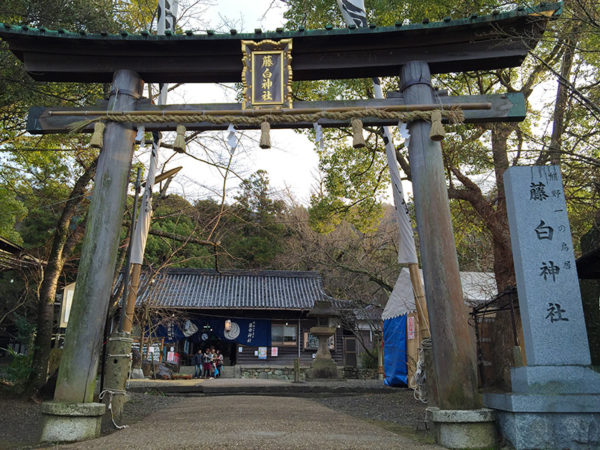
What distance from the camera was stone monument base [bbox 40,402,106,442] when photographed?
520cm

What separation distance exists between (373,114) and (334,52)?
1.13 m

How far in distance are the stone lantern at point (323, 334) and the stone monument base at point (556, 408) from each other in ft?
41.9

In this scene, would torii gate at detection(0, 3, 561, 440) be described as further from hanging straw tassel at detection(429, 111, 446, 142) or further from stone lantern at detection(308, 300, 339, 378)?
stone lantern at detection(308, 300, 339, 378)

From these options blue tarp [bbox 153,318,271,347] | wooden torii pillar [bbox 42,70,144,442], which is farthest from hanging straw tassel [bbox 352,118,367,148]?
blue tarp [bbox 153,318,271,347]

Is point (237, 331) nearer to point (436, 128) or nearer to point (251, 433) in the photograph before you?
point (251, 433)

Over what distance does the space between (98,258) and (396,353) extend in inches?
392

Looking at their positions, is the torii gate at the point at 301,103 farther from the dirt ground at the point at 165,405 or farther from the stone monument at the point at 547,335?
the dirt ground at the point at 165,405

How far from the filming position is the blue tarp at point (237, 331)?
22.9 metres

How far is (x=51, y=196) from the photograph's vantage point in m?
12.5

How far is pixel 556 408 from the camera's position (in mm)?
4469

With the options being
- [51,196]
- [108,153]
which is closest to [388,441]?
[108,153]

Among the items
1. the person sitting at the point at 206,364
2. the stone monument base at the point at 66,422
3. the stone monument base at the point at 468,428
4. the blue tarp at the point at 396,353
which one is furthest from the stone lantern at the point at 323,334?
the stone monument base at the point at 66,422

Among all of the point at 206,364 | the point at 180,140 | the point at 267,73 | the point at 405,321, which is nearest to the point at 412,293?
the point at 405,321

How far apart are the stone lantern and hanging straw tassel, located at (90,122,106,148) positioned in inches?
490
